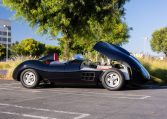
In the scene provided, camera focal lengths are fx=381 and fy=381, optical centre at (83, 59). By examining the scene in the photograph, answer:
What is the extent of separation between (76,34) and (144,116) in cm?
1192

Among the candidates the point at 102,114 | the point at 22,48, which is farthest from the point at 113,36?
the point at 22,48

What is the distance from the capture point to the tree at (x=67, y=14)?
16.6m

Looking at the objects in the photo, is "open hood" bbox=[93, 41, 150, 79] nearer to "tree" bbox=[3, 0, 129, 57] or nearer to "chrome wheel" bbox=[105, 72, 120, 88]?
"chrome wheel" bbox=[105, 72, 120, 88]

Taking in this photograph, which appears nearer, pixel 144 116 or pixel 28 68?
pixel 144 116

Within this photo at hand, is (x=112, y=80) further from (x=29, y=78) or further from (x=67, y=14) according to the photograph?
(x=67, y=14)

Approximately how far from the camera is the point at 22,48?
8056 cm

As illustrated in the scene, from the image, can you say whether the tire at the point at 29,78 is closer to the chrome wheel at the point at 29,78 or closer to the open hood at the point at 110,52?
the chrome wheel at the point at 29,78

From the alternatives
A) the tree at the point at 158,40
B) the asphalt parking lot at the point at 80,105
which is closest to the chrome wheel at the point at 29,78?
the asphalt parking lot at the point at 80,105

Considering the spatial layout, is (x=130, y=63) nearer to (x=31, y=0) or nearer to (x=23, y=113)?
(x=23, y=113)

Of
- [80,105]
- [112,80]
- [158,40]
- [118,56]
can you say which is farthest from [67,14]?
[158,40]

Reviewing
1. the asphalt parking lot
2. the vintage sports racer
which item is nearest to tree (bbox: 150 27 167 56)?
the vintage sports racer

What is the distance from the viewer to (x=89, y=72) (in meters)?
10.9

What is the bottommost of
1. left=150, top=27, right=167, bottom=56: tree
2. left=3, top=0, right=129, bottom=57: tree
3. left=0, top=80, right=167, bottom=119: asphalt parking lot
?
left=0, top=80, right=167, bottom=119: asphalt parking lot

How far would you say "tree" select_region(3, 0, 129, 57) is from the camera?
54.4 ft
